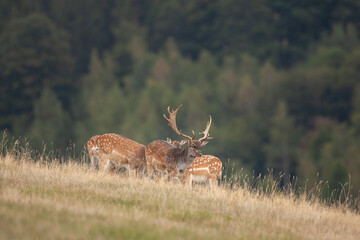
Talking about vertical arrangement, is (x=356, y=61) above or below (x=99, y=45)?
below

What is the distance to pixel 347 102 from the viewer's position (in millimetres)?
63875

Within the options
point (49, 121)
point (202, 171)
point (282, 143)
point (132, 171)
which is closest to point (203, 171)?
point (202, 171)

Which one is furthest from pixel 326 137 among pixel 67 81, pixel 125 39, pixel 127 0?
pixel 127 0

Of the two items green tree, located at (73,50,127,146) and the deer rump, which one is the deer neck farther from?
green tree, located at (73,50,127,146)

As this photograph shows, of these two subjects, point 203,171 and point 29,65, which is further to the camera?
point 29,65

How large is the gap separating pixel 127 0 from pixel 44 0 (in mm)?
10962

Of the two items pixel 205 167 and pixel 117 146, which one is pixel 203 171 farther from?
pixel 117 146

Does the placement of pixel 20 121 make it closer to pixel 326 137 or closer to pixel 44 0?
pixel 326 137

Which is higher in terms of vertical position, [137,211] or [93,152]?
[93,152]

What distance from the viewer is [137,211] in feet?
34.0

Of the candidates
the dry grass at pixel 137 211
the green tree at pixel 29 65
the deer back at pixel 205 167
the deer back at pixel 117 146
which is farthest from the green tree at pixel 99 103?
the dry grass at pixel 137 211

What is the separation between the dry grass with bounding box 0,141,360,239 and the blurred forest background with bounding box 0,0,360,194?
24.8 m

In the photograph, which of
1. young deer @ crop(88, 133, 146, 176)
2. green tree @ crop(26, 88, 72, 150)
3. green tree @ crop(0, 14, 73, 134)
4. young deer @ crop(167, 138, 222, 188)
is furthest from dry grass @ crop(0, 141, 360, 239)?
green tree @ crop(0, 14, 73, 134)

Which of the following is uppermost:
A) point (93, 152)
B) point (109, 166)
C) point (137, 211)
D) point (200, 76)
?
point (200, 76)
